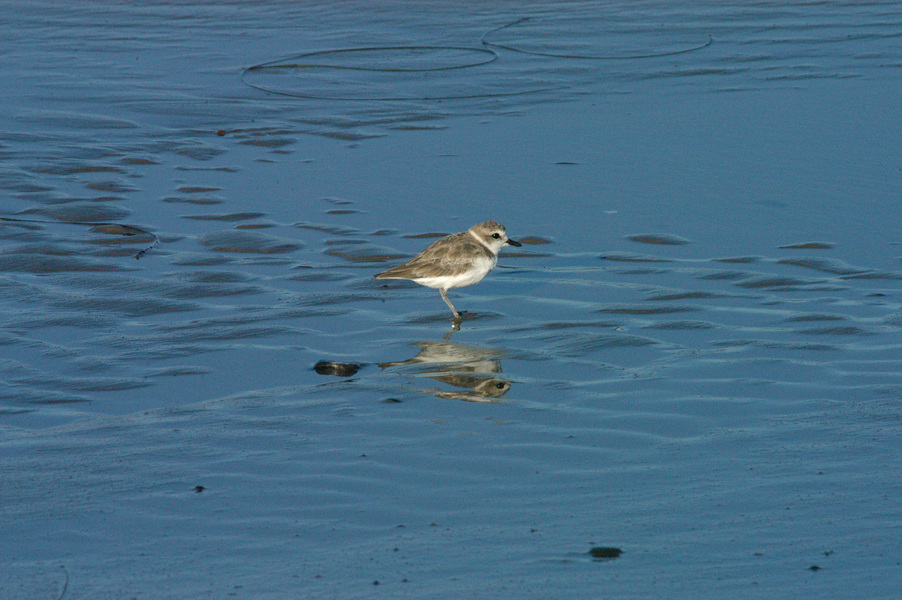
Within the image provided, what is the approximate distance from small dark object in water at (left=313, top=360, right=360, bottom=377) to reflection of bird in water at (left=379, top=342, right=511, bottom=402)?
232 millimetres

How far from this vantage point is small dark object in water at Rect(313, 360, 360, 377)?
7.15 meters

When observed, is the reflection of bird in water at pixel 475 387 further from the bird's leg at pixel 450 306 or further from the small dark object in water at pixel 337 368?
the bird's leg at pixel 450 306

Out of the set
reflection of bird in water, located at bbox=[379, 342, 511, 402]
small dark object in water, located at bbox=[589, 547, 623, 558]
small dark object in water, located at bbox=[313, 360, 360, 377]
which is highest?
small dark object in water, located at bbox=[589, 547, 623, 558]

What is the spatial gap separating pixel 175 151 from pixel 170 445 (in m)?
8.03

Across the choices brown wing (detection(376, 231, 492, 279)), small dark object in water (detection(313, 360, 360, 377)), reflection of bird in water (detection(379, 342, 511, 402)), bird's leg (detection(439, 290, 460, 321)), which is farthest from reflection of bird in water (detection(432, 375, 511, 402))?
brown wing (detection(376, 231, 492, 279))

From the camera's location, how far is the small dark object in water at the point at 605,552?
4.59 meters

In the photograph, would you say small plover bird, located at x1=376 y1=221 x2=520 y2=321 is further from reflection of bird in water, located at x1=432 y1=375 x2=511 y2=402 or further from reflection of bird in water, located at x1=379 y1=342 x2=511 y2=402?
reflection of bird in water, located at x1=432 y1=375 x2=511 y2=402

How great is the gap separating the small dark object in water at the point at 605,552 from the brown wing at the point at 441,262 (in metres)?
4.13

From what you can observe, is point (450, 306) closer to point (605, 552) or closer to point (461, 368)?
point (461, 368)

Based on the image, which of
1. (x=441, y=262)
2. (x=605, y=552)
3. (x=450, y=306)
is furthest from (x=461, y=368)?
(x=605, y=552)

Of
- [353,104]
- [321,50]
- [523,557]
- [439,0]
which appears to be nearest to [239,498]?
[523,557]

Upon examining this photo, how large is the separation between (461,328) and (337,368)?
4.77 feet

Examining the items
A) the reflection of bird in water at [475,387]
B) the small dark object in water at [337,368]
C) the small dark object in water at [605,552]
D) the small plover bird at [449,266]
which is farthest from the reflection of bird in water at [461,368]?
the small dark object in water at [605,552]

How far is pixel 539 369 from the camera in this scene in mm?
7238
